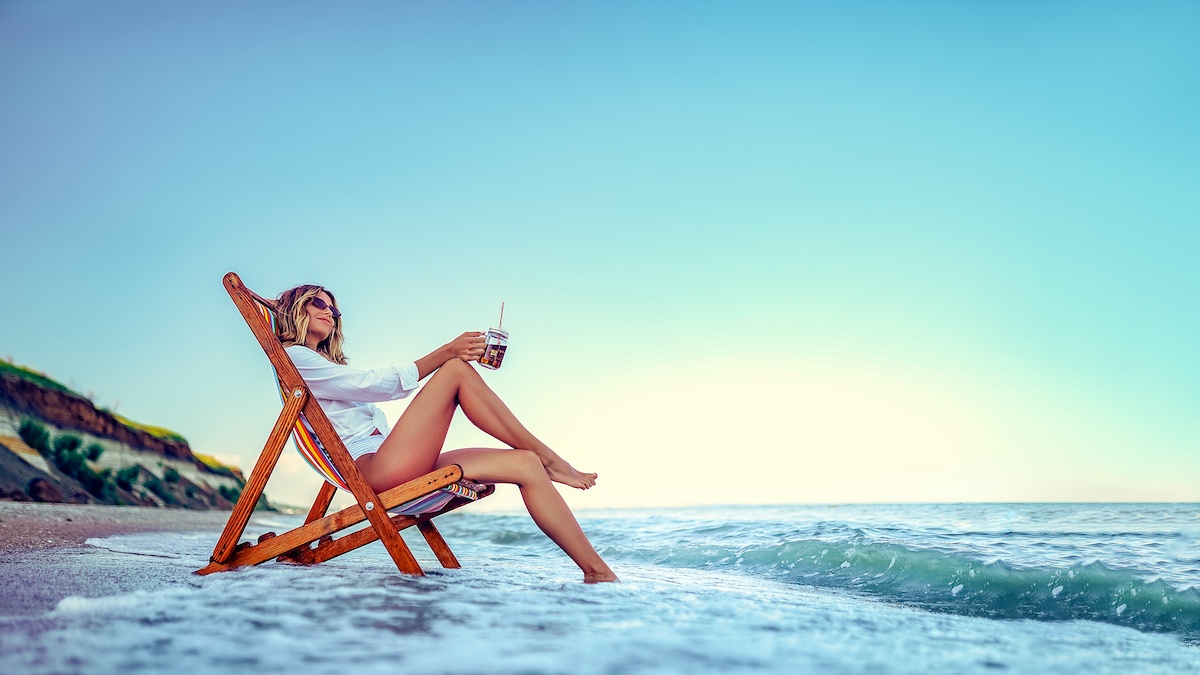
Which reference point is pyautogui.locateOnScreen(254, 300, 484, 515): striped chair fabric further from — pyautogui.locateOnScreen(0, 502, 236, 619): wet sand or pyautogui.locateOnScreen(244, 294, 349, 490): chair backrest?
pyautogui.locateOnScreen(0, 502, 236, 619): wet sand

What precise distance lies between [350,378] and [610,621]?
178 cm

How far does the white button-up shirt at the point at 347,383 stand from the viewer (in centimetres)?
359

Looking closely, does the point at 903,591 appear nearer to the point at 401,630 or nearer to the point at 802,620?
the point at 802,620

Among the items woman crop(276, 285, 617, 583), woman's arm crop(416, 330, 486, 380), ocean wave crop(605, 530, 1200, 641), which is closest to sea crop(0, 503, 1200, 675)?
ocean wave crop(605, 530, 1200, 641)

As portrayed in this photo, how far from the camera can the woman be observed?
358 cm

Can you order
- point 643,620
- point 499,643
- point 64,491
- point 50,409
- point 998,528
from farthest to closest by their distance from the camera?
1. point 50,409
2. point 64,491
3. point 998,528
4. point 643,620
5. point 499,643

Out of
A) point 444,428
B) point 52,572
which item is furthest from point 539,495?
point 52,572

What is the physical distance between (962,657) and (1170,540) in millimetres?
5566

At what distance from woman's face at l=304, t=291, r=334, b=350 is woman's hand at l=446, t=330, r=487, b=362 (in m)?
0.71

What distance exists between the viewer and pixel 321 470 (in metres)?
3.69

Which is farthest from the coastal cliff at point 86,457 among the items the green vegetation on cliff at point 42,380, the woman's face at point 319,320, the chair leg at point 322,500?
the woman's face at point 319,320

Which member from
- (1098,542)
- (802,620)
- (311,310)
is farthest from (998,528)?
(311,310)

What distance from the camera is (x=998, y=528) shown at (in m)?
7.92

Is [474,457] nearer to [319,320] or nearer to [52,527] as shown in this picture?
[319,320]
